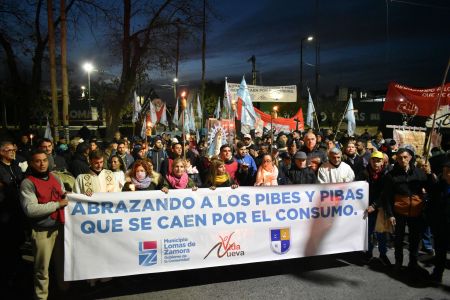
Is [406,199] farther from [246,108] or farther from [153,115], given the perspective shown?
[153,115]

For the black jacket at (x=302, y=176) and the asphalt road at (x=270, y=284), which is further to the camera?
the black jacket at (x=302, y=176)

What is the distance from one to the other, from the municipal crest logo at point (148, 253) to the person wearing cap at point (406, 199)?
9.96 feet

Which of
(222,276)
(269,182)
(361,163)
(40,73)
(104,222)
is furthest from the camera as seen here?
(40,73)

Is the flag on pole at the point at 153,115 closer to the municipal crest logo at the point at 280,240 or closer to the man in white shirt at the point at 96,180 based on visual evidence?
the man in white shirt at the point at 96,180

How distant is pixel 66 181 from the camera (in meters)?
4.91

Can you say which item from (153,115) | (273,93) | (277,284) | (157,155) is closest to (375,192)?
(277,284)

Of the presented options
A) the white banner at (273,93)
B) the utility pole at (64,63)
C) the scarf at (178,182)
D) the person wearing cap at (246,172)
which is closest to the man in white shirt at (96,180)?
the scarf at (178,182)

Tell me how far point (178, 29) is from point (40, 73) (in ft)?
23.0

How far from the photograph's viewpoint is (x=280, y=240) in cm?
446

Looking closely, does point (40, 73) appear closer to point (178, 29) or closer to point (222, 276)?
point (178, 29)

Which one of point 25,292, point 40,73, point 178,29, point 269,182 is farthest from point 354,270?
point 40,73

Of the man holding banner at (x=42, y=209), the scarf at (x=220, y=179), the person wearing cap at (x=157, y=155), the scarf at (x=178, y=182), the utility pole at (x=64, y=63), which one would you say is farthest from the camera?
the utility pole at (x=64, y=63)

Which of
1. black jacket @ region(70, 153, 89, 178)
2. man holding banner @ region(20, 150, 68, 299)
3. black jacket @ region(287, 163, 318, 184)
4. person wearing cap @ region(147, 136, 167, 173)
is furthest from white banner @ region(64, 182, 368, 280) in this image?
person wearing cap @ region(147, 136, 167, 173)

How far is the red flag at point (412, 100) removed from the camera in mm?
8844
